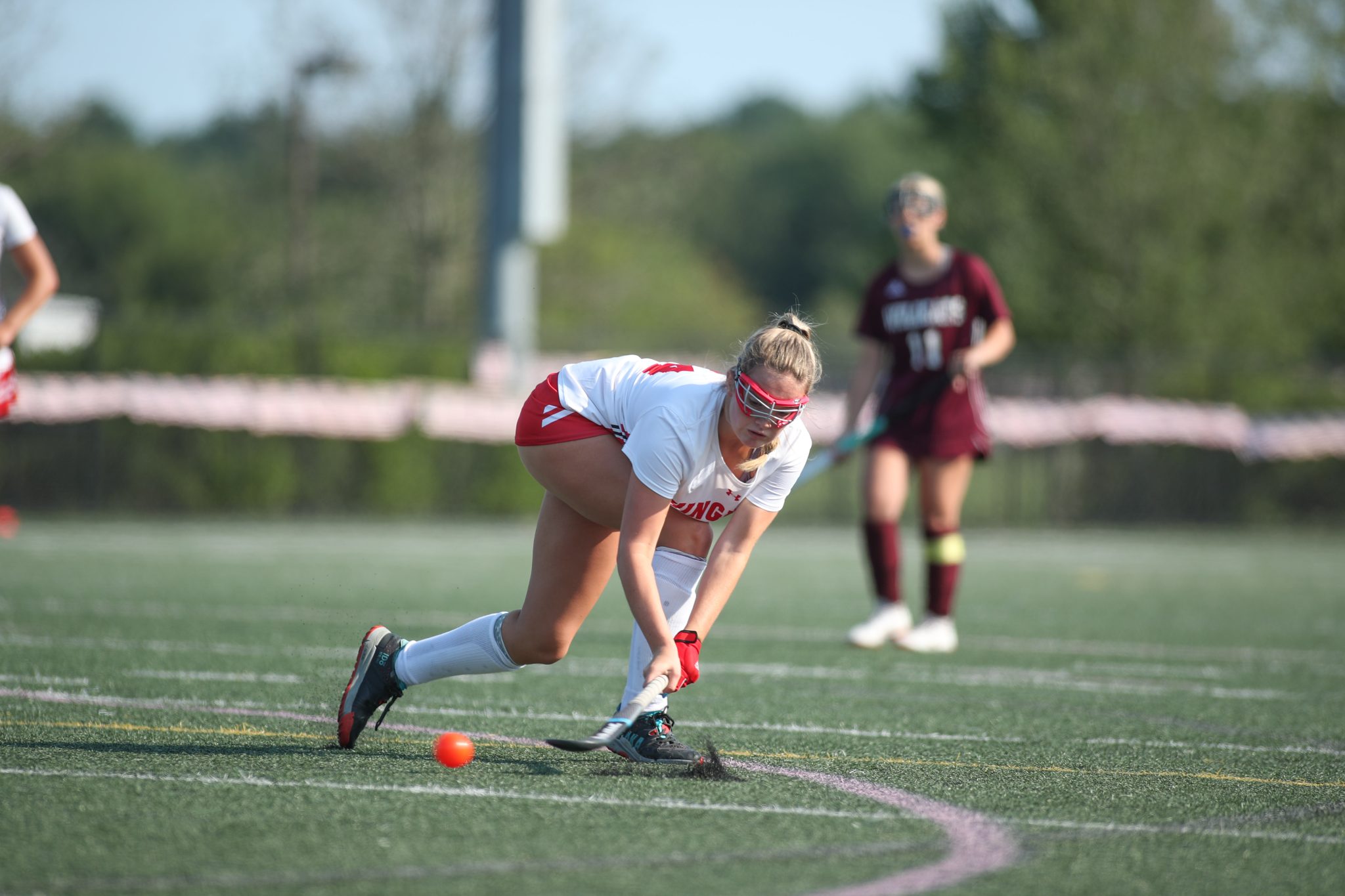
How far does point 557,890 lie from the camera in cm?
299

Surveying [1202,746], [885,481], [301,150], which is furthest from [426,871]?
[301,150]

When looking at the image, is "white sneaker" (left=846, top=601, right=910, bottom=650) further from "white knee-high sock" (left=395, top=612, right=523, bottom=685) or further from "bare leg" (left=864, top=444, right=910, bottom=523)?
"white knee-high sock" (left=395, top=612, right=523, bottom=685)

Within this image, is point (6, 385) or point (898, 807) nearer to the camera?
point (898, 807)

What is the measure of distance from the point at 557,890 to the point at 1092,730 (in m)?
2.84

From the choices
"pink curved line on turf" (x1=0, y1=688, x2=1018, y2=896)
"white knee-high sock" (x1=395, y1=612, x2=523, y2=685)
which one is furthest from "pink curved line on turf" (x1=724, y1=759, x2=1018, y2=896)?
"white knee-high sock" (x1=395, y1=612, x2=523, y2=685)

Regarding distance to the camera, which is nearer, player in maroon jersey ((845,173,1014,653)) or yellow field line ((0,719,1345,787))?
yellow field line ((0,719,1345,787))

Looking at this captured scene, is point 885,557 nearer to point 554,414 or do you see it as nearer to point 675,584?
A: point 675,584

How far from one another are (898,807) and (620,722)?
2.55 feet

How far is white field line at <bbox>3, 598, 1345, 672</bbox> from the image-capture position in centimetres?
774

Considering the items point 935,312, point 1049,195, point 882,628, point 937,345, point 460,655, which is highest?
point 1049,195

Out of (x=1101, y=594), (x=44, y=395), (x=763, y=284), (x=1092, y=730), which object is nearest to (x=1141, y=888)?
(x=1092, y=730)

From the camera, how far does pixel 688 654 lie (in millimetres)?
4098

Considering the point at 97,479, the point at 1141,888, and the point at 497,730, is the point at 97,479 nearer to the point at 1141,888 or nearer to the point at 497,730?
the point at 497,730

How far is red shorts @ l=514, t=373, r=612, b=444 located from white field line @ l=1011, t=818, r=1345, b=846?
159cm
